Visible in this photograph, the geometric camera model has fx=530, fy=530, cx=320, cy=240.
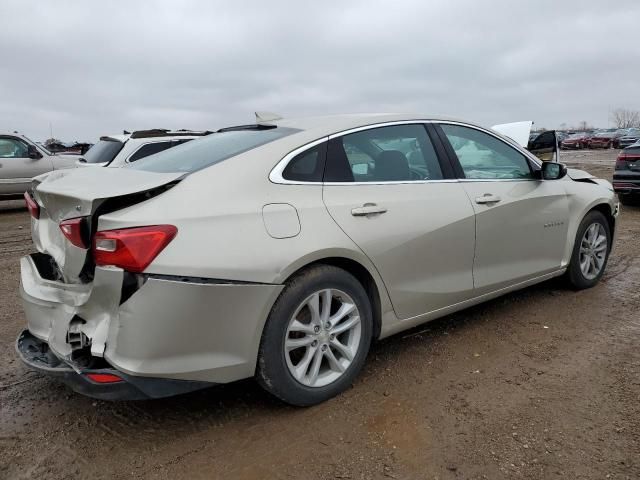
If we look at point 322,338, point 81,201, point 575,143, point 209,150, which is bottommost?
point 575,143

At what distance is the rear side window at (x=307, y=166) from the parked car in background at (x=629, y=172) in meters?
8.83

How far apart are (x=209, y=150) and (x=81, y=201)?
853 mm

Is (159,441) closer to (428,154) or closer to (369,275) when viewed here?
(369,275)

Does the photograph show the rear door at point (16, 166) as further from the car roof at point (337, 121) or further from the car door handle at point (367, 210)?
the car door handle at point (367, 210)

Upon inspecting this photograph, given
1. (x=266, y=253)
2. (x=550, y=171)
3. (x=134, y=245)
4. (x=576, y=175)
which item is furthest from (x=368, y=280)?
(x=576, y=175)

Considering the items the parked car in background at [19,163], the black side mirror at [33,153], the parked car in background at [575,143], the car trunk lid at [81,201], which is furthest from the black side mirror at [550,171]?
the parked car in background at [575,143]

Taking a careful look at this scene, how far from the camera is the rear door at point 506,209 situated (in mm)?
3611

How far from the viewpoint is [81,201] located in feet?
8.05

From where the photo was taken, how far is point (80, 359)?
244cm

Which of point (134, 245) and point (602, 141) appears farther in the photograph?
point (602, 141)

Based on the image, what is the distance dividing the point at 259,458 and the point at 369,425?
58cm

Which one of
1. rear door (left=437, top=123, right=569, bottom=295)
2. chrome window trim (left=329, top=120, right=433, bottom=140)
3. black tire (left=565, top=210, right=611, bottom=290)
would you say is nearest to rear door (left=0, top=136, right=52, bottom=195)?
chrome window trim (left=329, top=120, right=433, bottom=140)

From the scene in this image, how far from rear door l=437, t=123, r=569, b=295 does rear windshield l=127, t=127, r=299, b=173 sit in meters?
1.27

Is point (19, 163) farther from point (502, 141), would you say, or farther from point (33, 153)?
point (502, 141)
